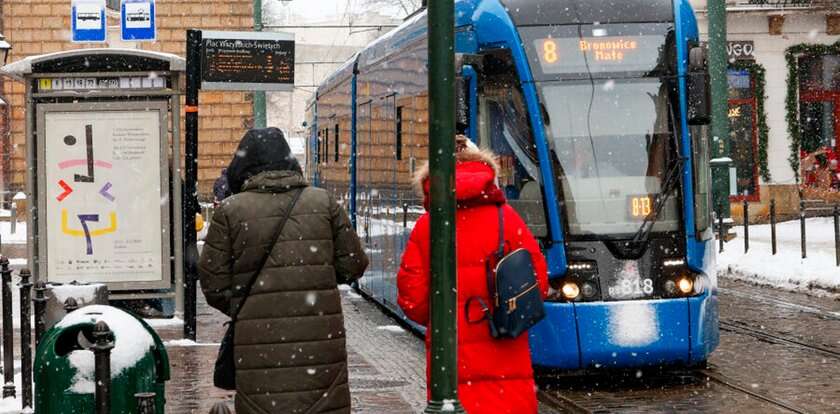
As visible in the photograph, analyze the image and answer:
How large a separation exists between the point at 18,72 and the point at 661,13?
20.4 feet

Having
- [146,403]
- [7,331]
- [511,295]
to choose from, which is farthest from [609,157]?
[146,403]

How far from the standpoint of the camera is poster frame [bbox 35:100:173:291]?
1386cm

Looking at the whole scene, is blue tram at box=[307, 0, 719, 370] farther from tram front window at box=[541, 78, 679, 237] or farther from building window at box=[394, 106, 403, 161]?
building window at box=[394, 106, 403, 161]

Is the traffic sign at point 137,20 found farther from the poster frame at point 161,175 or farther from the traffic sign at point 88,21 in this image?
the poster frame at point 161,175

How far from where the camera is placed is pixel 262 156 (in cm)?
587

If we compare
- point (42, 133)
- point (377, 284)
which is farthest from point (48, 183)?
point (377, 284)

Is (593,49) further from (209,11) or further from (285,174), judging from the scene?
(209,11)

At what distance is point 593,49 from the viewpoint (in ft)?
36.4

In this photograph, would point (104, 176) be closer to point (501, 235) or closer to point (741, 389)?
point (741, 389)

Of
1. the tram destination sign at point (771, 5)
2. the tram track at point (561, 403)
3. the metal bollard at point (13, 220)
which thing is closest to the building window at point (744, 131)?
the tram destination sign at point (771, 5)

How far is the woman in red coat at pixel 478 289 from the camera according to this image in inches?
235

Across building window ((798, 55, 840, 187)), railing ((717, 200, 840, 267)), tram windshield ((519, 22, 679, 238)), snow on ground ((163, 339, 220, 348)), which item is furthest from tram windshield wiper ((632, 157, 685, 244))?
building window ((798, 55, 840, 187))

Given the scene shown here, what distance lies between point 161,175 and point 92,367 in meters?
7.49

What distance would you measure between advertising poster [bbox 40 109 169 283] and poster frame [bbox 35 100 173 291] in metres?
0.01
